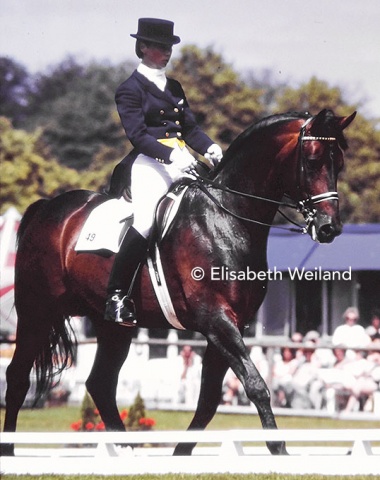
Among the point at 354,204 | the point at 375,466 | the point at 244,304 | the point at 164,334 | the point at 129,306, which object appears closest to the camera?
the point at 375,466

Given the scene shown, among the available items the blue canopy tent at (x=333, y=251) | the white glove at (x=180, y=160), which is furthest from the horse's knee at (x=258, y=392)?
the blue canopy tent at (x=333, y=251)

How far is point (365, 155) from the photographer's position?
37.8 meters

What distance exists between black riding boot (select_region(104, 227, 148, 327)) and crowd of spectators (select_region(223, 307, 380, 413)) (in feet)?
26.5

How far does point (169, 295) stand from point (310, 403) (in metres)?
8.72

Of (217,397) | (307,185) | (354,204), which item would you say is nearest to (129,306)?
(217,397)

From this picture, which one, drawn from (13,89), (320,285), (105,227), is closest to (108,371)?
(105,227)

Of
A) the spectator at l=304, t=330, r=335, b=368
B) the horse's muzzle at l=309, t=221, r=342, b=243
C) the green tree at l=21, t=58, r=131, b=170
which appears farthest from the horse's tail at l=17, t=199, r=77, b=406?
the green tree at l=21, t=58, r=131, b=170

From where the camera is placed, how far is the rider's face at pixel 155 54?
7012mm

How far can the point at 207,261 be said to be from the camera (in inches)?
258

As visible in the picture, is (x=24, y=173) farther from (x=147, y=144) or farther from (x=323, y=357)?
(x=147, y=144)

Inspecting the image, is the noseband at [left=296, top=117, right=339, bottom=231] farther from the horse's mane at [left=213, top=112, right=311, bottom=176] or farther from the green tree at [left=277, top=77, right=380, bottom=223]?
the green tree at [left=277, top=77, right=380, bottom=223]

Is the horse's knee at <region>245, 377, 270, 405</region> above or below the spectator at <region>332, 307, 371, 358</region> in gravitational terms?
above

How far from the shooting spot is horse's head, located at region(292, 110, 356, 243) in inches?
242

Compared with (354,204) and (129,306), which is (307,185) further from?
(354,204)
